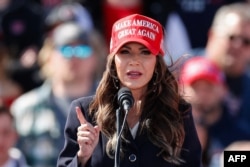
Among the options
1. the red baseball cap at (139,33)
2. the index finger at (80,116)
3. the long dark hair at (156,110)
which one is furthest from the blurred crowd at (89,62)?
the index finger at (80,116)

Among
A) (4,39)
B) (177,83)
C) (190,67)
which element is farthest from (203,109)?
(177,83)

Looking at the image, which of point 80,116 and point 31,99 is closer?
point 80,116

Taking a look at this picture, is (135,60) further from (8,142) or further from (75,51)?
(75,51)

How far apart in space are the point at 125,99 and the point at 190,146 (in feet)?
1.63

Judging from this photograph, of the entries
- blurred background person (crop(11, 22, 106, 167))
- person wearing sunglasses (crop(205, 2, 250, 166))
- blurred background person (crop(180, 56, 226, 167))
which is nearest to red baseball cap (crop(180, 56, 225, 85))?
blurred background person (crop(180, 56, 226, 167))

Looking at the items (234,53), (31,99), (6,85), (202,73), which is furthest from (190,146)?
(6,85)

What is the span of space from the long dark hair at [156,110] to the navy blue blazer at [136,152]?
0.12 ft

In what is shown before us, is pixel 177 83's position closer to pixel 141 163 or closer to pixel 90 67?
pixel 141 163

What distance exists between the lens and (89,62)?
8.97 meters

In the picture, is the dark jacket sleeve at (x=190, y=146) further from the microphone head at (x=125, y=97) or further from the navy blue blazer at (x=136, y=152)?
the microphone head at (x=125, y=97)

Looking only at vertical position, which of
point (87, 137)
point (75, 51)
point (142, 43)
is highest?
point (75, 51)

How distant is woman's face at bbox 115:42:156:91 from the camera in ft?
17.6

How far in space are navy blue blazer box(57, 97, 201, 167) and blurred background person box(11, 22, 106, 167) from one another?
2.98 meters

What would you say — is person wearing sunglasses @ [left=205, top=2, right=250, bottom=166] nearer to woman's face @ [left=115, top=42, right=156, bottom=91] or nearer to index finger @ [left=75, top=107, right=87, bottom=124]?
woman's face @ [left=115, top=42, right=156, bottom=91]
